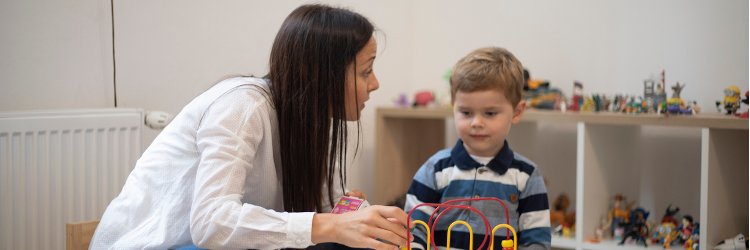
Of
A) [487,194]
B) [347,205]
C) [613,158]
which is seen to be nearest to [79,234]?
[347,205]

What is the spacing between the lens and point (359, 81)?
4.90ft

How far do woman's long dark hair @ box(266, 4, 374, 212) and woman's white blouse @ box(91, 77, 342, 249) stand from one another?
0.11 feet

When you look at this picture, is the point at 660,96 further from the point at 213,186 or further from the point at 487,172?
the point at 213,186

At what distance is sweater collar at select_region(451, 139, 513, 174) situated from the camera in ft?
5.81

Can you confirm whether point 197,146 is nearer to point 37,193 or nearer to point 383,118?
point 37,193

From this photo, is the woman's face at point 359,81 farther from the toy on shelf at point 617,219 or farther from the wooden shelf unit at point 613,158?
the toy on shelf at point 617,219

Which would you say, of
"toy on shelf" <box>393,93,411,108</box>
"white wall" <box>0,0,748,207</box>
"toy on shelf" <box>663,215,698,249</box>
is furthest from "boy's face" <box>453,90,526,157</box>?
"toy on shelf" <box>393,93,411,108</box>

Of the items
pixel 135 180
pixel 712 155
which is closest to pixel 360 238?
pixel 135 180

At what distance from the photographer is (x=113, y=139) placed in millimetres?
1950

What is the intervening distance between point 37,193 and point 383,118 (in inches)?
50.0

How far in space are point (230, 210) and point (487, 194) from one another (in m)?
0.69

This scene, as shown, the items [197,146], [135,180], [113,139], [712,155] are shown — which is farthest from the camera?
[712,155]

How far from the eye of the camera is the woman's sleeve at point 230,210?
1265 millimetres

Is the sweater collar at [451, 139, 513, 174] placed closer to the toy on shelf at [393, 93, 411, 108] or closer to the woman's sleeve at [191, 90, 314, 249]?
the woman's sleeve at [191, 90, 314, 249]
